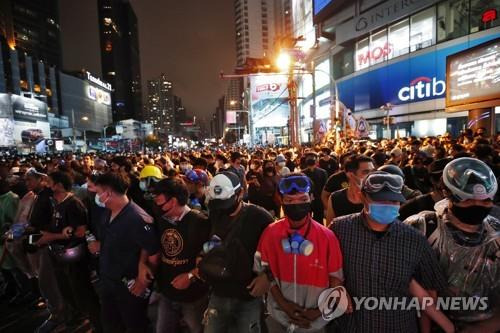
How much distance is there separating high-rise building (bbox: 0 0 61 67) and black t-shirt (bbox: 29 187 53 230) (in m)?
112

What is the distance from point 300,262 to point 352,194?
1846 mm

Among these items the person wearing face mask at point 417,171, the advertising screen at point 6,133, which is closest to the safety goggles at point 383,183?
the person wearing face mask at point 417,171

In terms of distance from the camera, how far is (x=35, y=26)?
109188 millimetres

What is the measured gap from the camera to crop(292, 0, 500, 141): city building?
26109mm

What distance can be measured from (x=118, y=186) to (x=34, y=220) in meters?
2.07

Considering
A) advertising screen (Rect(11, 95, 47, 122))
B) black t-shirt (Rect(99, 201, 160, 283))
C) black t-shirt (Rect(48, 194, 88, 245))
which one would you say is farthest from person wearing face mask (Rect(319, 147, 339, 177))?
advertising screen (Rect(11, 95, 47, 122))

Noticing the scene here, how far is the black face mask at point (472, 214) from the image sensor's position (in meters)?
2.22

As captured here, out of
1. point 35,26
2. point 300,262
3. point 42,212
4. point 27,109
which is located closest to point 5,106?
point 27,109

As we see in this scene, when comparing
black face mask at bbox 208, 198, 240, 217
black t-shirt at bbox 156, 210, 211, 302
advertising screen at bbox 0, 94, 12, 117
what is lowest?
black t-shirt at bbox 156, 210, 211, 302

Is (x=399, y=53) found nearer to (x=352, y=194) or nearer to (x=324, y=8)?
(x=324, y=8)

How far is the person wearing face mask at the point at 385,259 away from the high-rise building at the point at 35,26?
380 feet

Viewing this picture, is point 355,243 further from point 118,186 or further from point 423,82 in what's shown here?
point 423,82

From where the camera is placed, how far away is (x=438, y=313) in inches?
91.5

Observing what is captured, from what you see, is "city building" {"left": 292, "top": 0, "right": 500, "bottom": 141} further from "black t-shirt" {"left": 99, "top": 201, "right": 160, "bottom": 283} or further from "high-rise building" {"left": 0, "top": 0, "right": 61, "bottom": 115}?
"high-rise building" {"left": 0, "top": 0, "right": 61, "bottom": 115}
